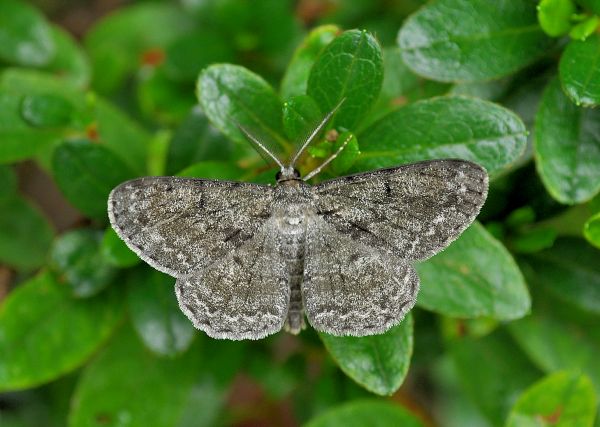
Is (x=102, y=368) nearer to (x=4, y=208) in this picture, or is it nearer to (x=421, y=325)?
(x=4, y=208)

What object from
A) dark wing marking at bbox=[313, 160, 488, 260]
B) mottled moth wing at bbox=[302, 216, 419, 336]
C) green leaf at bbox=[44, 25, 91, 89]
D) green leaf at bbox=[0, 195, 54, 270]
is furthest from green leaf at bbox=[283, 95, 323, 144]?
green leaf at bbox=[44, 25, 91, 89]

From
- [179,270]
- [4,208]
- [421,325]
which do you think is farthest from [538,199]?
[4,208]

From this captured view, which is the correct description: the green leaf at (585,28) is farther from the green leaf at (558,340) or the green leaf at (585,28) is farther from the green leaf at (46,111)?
the green leaf at (46,111)

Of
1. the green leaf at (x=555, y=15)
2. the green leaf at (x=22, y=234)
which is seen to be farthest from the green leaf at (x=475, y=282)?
the green leaf at (x=22, y=234)

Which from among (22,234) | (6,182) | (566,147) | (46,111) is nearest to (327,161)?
(566,147)

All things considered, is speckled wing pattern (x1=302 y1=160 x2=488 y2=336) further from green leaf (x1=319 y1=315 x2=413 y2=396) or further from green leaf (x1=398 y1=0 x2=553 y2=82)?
green leaf (x1=398 y1=0 x2=553 y2=82)

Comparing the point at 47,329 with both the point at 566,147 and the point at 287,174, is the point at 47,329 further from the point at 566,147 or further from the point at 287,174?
the point at 566,147
